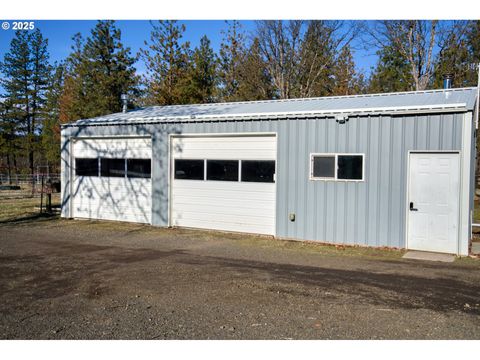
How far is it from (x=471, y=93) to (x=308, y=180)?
4575 mm

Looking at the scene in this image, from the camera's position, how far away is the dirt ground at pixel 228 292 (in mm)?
4759

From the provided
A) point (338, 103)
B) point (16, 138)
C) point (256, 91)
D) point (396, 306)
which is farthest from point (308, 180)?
point (16, 138)

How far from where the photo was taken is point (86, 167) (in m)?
14.8

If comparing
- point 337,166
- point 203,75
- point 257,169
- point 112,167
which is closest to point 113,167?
point 112,167

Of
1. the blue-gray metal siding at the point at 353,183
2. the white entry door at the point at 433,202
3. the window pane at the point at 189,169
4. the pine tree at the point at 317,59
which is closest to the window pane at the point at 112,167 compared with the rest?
the window pane at the point at 189,169

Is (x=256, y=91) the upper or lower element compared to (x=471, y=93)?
upper

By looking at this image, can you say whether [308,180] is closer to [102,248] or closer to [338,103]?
[338,103]

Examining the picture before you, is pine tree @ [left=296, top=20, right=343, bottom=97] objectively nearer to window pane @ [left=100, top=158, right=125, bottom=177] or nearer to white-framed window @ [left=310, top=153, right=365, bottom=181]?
window pane @ [left=100, top=158, right=125, bottom=177]

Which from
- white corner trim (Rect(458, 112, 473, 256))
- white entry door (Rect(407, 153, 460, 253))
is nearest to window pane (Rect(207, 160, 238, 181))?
white entry door (Rect(407, 153, 460, 253))

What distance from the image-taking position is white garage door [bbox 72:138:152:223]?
13641mm

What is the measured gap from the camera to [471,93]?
10.9 m

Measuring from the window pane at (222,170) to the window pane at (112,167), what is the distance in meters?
3.25

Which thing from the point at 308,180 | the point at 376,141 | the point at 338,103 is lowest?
the point at 308,180

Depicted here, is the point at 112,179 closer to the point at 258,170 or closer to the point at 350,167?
the point at 258,170
